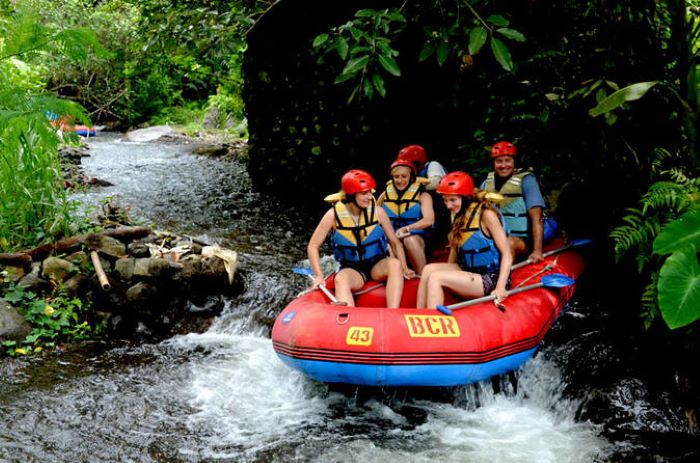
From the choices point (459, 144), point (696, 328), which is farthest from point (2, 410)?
point (459, 144)

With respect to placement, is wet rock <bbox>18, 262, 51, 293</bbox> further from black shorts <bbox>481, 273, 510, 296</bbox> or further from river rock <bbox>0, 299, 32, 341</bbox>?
black shorts <bbox>481, 273, 510, 296</bbox>

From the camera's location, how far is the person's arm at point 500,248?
4848 millimetres

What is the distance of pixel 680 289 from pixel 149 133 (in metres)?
17.6

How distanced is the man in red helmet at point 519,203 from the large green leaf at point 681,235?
74.8 inches

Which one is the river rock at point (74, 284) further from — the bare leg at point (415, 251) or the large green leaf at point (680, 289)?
the large green leaf at point (680, 289)

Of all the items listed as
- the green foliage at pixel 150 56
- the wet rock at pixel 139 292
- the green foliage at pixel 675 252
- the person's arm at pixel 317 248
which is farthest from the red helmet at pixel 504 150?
the wet rock at pixel 139 292

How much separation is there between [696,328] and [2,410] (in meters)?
4.95

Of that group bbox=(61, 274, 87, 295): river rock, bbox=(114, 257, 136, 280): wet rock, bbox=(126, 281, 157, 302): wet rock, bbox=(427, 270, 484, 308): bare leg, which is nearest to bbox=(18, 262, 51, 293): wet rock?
bbox=(61, 274, 87, 295): river rock

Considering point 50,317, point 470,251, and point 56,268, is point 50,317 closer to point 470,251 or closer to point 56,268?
point 56,268

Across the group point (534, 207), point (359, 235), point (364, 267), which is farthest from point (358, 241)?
point (534, 207)

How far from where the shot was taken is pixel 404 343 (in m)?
4.35

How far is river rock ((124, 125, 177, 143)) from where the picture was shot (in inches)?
731

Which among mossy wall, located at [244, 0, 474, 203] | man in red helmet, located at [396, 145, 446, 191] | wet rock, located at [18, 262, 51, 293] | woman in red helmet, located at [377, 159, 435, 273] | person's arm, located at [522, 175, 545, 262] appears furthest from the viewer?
mossy wall, located at [244, 0, 474, 203]

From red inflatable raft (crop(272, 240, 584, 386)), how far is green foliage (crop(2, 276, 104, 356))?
7.09ft
